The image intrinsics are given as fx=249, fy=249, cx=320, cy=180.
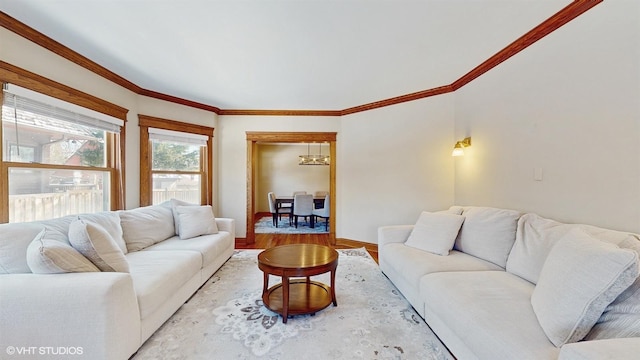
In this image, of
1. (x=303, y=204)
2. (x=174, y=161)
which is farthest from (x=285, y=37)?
(x=303, y=204)

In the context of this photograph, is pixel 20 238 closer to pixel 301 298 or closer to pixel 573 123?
pixel 301 298

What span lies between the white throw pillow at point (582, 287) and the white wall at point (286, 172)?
7090 mm

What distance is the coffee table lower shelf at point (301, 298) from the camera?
2.17 metres

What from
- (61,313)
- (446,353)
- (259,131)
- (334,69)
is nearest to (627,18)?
(334,69)

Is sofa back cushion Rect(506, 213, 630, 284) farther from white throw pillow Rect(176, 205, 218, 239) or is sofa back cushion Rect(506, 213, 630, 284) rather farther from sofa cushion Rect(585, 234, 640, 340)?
white throw pillow Rect(176, 205, 218, 239)

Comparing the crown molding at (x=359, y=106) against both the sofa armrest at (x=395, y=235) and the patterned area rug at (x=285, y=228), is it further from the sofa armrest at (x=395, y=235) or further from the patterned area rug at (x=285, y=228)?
the patterned area rug at (x=285, y=228)

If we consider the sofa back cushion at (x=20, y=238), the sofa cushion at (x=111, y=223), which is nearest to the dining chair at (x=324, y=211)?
the sofa cushion at (x=111, y=223)

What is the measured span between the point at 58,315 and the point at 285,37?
2.55 metres

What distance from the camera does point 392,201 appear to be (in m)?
4.04

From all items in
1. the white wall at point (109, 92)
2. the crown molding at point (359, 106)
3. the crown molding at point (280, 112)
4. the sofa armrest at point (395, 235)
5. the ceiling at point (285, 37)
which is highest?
the ceiling at point (285, 37)

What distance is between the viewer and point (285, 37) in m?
2.28

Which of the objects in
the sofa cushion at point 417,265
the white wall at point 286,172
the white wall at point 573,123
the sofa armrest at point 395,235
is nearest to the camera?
the white wall at point 573,123

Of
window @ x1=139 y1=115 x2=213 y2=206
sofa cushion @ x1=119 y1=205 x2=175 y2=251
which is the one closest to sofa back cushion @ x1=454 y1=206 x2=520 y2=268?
sofa cushion @ x1=119 y1=205 x2=175 y2=251

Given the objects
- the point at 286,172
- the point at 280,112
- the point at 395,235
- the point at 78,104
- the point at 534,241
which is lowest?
the point at 395,235
